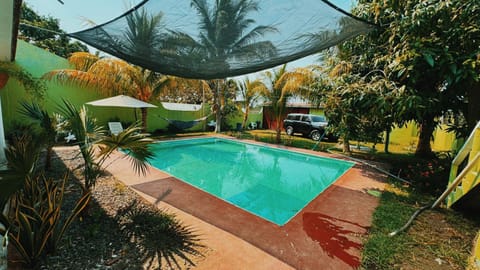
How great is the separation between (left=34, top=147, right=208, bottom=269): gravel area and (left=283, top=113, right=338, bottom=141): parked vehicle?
8803 mm

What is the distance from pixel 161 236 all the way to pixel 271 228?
4.17 ft

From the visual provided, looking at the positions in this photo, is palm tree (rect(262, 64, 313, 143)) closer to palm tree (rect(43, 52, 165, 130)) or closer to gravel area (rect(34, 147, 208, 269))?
palm tree (rect(43, 52, 165, 130))

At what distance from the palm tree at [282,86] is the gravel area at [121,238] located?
6.67 meters

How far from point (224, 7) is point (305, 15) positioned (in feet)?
2.98

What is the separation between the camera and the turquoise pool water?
3787 mm

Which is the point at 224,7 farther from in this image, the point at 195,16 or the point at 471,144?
the point at 471,144

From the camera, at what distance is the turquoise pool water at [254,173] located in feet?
12.4

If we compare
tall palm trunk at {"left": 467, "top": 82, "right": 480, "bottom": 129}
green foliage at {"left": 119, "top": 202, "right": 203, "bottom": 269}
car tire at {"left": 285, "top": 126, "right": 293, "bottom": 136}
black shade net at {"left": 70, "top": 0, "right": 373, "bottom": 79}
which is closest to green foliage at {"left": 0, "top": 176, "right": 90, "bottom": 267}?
green foliage at {"left": 119, "top": 202, "right": 203, "bottom": 269}

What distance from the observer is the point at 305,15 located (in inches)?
87.9

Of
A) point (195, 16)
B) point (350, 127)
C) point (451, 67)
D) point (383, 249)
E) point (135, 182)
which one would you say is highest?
point (195, 16)

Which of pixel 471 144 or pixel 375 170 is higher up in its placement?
pixel 471 144

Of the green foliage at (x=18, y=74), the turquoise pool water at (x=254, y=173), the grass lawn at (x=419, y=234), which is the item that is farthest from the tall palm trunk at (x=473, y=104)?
the green foliage at (x=18, y=74)

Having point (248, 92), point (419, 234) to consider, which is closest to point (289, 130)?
point (248, 92)

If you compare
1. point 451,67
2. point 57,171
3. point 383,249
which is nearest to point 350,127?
point 451,67
